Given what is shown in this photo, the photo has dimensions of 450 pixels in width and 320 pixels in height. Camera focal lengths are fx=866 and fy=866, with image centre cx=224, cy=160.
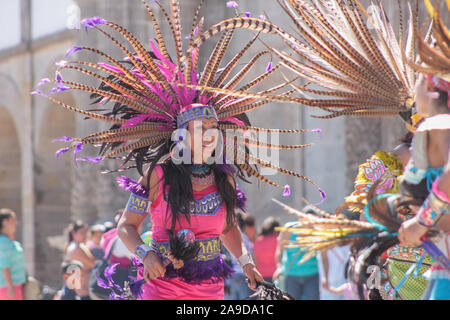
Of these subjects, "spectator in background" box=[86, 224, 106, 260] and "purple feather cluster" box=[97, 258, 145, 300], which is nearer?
"purple feather cluster" box=[97, 258, 145, 300]

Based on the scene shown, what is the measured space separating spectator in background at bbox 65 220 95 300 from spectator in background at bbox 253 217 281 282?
161cm

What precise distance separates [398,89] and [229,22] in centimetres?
91

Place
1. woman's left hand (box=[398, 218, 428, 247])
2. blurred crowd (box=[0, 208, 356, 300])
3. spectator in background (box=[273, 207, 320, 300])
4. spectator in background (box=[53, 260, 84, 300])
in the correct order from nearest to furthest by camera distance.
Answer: woman's left hand (box=[398, 218, 428, 247]) < blurred crowd (box=[0, 208, 356, 300]) < spectator in background (box=[273, 207, 320, 300]) < spectator in background (box=[53, 260, 84, 300])

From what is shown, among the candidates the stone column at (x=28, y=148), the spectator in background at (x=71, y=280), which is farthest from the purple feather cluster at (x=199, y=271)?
the stone column at (x=28, y=148)

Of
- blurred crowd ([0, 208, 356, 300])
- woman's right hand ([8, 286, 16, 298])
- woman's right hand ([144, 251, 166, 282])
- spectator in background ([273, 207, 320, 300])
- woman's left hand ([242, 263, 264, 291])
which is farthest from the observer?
woman's right hand ([8, 286, 16, 298])

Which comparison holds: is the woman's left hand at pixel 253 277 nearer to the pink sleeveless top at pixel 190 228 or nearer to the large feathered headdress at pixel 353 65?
the pink sleeveless top at pixel 190 228

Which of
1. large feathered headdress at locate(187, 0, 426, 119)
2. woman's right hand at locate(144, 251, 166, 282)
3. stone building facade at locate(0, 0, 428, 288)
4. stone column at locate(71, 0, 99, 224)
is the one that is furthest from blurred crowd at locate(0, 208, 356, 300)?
stone column at locate(71, 0, 99, 224)

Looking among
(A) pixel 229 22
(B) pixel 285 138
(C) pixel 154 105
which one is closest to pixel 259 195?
(B) pixel 285 138

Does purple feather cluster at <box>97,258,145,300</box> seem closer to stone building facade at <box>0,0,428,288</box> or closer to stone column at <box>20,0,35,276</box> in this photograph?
stone building facade at <box>0,0,428,288</box>

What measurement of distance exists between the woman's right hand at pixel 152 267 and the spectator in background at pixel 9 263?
4022 millimetres

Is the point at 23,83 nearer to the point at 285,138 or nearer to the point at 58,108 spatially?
the point at 58,108

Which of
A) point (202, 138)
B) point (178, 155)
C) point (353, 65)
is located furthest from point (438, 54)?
point (178, 155)

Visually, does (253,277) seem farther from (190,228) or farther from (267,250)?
(267,250)

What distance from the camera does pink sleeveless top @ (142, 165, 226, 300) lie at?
430cm
